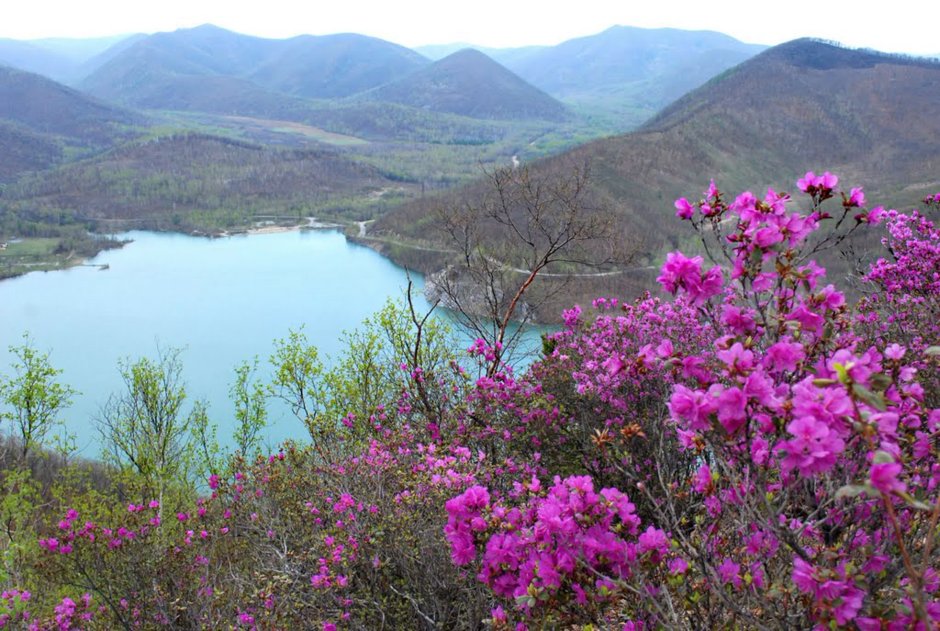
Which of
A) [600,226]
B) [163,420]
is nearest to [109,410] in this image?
[163,420]

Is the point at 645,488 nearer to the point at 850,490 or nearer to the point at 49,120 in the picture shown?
the point at 850,490

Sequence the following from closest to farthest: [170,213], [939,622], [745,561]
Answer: [939,622]
[745,561]
[170,213]

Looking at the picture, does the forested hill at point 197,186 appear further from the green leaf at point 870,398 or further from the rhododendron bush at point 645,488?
the green leaf at point 870,398

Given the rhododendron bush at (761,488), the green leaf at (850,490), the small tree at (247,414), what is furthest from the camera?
the small tree at (247,414)

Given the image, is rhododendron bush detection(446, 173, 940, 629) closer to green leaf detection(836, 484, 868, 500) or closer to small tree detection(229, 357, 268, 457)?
green leaf detection(836, 484, 868, 500)

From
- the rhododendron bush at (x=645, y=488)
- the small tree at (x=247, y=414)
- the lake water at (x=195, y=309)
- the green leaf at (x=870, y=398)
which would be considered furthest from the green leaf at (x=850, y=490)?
the lake water at (x=195, y=309)

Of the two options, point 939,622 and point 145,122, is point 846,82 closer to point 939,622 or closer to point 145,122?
point 939,622
